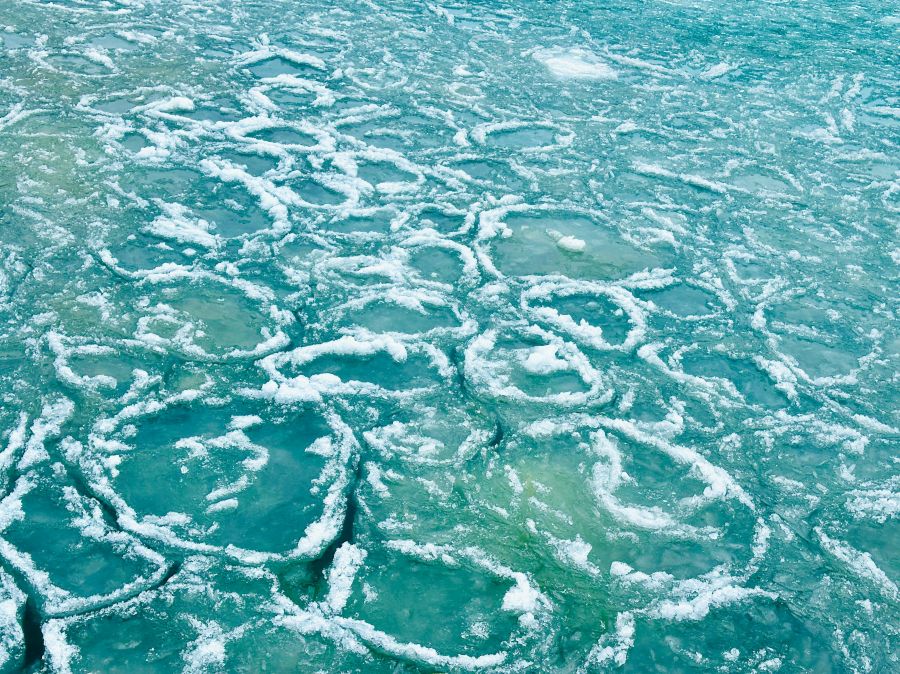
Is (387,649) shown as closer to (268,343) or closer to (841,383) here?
(268,343)

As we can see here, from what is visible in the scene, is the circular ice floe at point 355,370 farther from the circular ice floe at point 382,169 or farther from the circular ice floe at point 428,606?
the circular ice floe at point 382,169

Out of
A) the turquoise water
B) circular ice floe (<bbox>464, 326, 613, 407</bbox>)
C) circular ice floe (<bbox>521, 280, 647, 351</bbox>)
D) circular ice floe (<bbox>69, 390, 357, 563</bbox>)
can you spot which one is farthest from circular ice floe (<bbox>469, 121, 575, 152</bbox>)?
circular ice floe (<bbox>69, 390, 357, 563</bbox>)

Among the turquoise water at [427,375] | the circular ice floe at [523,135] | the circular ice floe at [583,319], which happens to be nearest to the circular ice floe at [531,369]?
the turquoise water at [427,375]

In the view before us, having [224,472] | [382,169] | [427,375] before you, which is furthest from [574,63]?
[224,472]

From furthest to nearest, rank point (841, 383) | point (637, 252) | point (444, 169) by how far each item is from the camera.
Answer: point (444, 169) → point (637, 252) → point (841, 383)

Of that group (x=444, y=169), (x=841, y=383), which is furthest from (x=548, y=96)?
(x=841, y=383)
